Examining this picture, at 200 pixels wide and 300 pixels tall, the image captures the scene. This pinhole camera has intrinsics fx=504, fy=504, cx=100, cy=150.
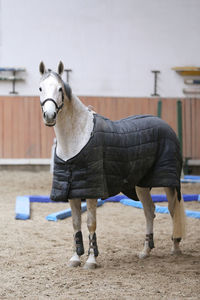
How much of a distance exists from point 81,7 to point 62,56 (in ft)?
3.77

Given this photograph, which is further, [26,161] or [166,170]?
[26,161]

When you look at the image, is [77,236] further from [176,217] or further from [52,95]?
[52,95]

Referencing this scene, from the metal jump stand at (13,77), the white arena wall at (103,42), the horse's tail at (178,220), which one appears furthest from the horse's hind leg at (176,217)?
the metal jump stand at (13,77)

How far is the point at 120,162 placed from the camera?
3623 millimetres

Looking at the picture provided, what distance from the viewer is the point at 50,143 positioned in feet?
35.9

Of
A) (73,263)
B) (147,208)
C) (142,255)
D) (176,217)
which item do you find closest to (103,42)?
(147,208)

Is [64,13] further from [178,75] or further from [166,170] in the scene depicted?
[166,170]

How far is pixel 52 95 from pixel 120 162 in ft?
2.35

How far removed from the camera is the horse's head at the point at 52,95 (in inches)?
126

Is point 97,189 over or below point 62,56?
below

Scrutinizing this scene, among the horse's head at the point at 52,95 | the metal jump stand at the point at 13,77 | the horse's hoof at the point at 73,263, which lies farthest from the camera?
the metal jump stand at the point at 13,77

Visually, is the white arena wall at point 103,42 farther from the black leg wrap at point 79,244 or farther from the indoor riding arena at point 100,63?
the black leg wrap at point 79,244

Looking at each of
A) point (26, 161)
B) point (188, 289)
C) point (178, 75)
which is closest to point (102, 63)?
point (178, 75)

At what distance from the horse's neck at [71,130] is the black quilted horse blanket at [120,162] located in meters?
0.04
